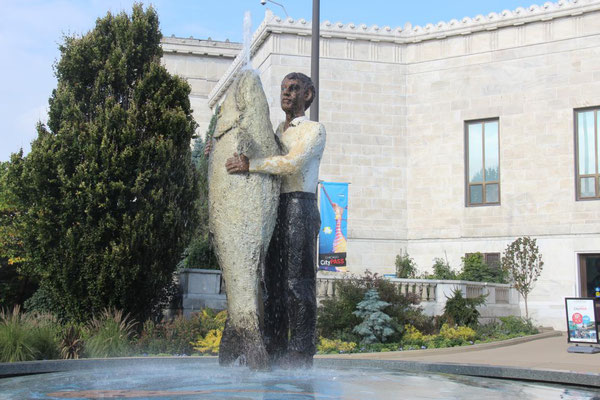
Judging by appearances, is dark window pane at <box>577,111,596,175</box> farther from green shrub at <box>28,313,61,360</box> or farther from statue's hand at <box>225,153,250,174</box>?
statue's hand at <box>225,153,250,174</box>

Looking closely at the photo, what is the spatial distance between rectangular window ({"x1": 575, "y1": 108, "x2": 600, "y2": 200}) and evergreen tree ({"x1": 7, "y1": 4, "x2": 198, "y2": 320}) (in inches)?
619

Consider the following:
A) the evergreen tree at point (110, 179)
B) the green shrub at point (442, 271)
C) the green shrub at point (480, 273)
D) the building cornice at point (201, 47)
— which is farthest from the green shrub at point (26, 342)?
the building cornice at point (201, 47)

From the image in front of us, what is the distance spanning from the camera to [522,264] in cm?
2362

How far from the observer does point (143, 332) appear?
1370cm

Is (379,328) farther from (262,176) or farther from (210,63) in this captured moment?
(210,63)

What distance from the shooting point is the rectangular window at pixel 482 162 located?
26.9 metres

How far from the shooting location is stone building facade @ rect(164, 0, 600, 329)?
83.3ft

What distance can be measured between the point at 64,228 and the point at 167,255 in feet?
7.11

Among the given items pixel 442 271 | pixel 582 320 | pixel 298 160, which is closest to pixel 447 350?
pixel 582 320

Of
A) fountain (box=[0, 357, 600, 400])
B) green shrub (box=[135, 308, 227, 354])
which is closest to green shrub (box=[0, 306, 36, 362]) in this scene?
green shrub (box=[135, 308, 227, 354])

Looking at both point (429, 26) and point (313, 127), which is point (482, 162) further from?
point (313, 127)

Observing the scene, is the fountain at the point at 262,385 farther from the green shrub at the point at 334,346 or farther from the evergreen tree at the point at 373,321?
the evergreen tree at the point at 373,321

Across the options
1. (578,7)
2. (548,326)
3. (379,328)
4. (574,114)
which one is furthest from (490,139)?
(379,328)

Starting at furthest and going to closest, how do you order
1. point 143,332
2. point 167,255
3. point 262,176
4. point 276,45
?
point 276,45, point 167,255, point 143,332, point 262,176
